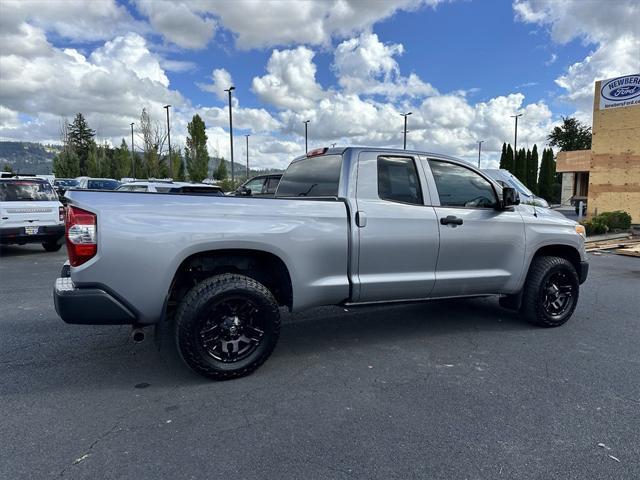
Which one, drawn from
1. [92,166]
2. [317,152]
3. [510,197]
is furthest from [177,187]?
[92,166]

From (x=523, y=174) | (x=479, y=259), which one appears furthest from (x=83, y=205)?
Answer: (x=523, y=174)

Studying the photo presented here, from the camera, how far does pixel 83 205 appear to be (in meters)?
3.28

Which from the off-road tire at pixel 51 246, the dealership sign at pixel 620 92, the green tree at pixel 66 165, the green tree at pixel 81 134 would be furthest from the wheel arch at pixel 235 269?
the green tree at pixel 81 134

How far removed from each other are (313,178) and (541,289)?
9.10ft

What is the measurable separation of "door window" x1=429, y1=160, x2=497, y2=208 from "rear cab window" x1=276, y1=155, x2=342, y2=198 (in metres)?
1.02

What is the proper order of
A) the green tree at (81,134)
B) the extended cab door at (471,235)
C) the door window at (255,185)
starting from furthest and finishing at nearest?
the green tree at (81,134)
the door window at (255,185)
the extended cab door at (471,235)

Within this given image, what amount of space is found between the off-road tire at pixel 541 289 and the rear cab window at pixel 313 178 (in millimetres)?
2506

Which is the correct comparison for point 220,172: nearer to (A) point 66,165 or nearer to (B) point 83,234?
(A) point 66,165

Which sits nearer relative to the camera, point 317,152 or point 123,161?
point 317,152

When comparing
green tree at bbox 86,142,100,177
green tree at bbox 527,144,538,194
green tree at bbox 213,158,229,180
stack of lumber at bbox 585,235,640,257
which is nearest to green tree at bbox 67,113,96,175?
green tree at bbox 86,142,100,177

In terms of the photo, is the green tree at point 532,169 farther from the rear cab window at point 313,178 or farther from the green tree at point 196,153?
the rear cab window at point 313,178

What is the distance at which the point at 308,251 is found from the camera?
3.85 meters

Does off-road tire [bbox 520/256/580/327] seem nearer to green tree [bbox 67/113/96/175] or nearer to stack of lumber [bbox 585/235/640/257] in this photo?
stack of lumber [bbox 585/235/640/257]

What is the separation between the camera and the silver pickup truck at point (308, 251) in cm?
333
